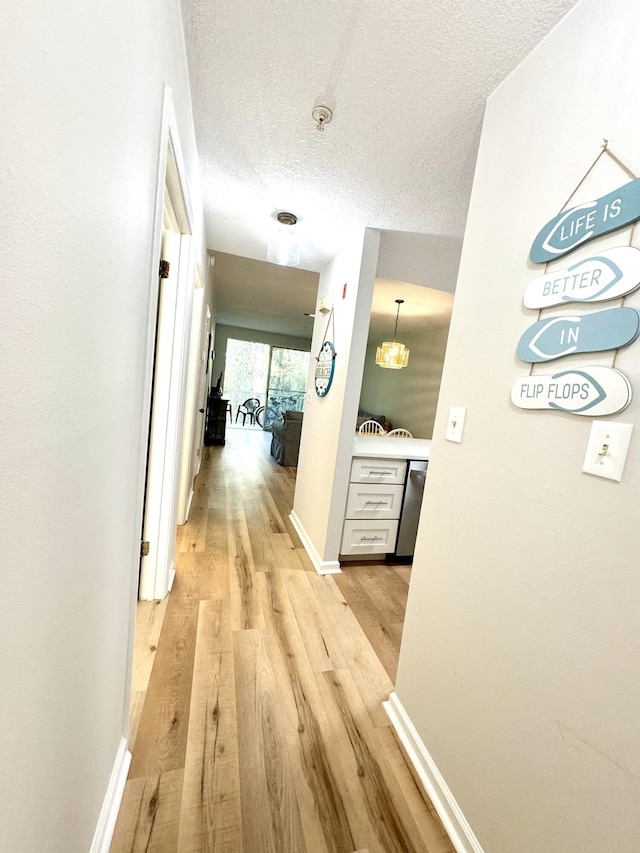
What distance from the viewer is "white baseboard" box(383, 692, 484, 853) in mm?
987

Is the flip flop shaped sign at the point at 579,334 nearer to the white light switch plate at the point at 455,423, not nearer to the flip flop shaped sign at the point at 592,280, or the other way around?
the flip flop shaped sign at the point at 592,280

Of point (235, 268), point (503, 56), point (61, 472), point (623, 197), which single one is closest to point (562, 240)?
point (623, 197)

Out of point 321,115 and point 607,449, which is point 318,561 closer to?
point 607,449

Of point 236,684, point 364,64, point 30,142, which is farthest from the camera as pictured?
point 236,684

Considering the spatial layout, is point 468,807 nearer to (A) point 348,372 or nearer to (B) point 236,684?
(B) point 236,684

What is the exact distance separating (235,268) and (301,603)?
11.6 ft

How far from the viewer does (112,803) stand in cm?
98

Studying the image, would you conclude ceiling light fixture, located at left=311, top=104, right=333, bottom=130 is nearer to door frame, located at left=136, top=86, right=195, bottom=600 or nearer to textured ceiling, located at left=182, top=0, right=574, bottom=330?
textured ceiling, located at left=182, top=0, right=574, bottom=330

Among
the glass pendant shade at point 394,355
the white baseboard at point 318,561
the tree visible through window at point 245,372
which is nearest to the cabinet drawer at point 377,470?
the white baseboard at point 318,561

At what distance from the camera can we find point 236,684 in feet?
4.81

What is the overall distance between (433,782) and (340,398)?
1879 mm

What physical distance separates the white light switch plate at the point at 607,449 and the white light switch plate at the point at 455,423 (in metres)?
0.43

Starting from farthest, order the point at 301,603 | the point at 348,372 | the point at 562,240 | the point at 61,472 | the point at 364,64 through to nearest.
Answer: the point at 348,372 → the point at 301,603 → the point at 364,64 → the point at 562,240 → the point at 61,472

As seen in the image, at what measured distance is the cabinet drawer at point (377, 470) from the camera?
2.47 meters
